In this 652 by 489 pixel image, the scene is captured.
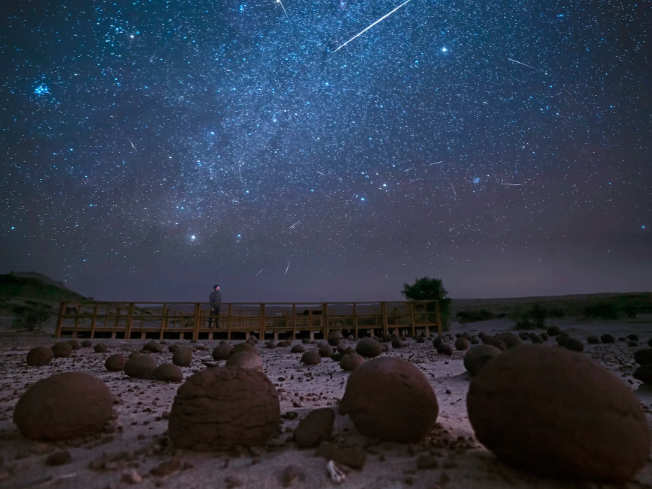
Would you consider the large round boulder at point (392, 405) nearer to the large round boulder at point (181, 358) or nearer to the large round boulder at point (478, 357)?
the large round boulder at point (478, 357)

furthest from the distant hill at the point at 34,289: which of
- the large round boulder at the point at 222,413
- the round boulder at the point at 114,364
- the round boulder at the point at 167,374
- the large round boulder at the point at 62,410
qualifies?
the large round boulder at the point at 222,413

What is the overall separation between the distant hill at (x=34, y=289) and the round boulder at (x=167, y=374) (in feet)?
247

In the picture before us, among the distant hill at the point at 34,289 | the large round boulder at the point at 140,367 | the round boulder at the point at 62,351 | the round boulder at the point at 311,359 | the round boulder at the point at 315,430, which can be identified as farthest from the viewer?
the distant hill at the point at 34,289

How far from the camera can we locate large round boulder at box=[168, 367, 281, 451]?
4316 millimetres

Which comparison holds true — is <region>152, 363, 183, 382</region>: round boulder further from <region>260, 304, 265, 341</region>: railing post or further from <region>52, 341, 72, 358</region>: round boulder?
<region>260, 304, 265, 341</region>: railing post

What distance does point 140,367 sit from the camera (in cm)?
985

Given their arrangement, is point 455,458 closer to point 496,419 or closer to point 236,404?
point 496,419

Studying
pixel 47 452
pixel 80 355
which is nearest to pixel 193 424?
pixel 47 452

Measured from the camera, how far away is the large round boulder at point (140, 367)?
9836 mm

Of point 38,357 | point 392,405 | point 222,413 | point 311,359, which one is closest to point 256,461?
point 222,413

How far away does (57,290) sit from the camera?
262ft

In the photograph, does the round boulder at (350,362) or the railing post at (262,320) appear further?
the railing post at (262,320)

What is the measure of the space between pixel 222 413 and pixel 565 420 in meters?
3.56

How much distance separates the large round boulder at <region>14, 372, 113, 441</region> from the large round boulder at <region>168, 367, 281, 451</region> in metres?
1.34
